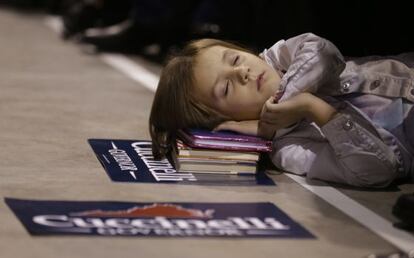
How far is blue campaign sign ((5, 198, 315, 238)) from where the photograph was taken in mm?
1786

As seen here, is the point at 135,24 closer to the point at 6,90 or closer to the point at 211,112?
the point at 6,90

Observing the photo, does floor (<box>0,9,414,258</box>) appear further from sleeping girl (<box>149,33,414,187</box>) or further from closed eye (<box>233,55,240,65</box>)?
closed eye (<box>233,55,240,65</box>)

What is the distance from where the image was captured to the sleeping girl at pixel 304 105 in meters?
2.16

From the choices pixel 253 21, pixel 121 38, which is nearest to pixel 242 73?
pixel 253 21

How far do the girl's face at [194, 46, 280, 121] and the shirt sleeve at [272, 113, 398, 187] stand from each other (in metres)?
0.13

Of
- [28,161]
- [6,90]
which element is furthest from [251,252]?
[6,90]

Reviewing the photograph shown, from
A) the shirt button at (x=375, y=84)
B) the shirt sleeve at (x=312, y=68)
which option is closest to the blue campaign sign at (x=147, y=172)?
the shirt sleeve at (x=312, y=68)

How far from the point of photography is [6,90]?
11.1 ft

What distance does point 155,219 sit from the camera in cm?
186

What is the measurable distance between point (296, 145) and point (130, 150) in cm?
46

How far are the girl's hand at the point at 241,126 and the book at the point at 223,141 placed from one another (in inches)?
0.4

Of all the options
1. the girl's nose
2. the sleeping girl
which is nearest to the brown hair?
the sleeping girl

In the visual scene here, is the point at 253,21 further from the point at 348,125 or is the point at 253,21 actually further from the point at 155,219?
the point at 155,219

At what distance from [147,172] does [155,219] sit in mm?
394
